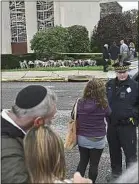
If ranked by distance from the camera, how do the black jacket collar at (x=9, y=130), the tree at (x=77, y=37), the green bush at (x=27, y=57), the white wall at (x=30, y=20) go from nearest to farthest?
the black jacket collar at (x=9, y=130), the green bush at (x=27, y=57), the tree at (x=77, y=37), the white wall at (x=30, y=20)

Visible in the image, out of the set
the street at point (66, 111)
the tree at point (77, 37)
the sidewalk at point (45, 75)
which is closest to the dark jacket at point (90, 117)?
the street at point (66, 111)

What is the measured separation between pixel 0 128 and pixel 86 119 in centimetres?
205

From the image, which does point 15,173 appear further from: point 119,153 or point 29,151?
point 119,153

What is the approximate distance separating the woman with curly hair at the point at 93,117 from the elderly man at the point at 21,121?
1.83 m

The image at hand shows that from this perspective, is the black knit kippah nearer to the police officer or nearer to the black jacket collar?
the black jacket collar

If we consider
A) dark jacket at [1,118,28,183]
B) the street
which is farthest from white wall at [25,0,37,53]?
dark jacket at [1,118,28,183]

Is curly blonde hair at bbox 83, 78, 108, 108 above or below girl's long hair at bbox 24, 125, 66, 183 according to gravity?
above

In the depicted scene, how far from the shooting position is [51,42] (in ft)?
65.7

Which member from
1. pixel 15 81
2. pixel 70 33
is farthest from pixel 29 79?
pixel 70 33

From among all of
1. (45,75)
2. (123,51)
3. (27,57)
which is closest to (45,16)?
(27,57)

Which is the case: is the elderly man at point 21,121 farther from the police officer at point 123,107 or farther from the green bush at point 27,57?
the green bush at point 27,57

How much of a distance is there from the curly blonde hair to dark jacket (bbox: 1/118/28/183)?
1.99 metres

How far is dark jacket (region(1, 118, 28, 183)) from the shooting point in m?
1.83

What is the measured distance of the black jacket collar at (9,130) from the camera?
6.41ft
